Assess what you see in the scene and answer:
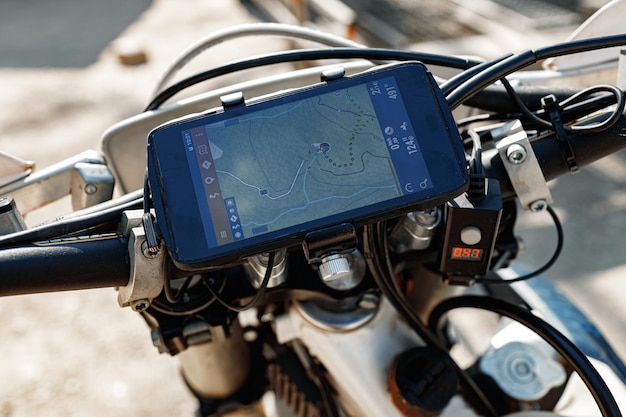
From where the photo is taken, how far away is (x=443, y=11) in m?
4.44

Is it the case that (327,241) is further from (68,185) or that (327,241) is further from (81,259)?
(68,185)

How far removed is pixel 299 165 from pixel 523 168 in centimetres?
26

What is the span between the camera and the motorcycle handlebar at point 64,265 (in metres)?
0.57

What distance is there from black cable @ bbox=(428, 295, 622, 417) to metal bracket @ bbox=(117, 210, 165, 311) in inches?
17.1

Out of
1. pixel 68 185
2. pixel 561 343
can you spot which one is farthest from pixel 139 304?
pixel 561 343

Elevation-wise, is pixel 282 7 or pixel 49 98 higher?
pixel 282 7

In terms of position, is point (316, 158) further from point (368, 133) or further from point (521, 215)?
point (521, 215)

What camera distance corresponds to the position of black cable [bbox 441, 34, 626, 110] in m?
0.68

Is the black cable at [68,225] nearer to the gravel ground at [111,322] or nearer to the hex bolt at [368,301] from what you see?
the hex bolt at [368,301]

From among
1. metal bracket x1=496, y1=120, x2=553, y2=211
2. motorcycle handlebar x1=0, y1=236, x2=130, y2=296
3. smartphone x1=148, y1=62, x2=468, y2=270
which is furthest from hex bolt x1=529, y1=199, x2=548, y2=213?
motorcycle handlebar x1=0, y1=236, x2=130, y2=296

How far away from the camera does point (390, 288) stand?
0.79 metres

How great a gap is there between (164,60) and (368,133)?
3849 millimetres

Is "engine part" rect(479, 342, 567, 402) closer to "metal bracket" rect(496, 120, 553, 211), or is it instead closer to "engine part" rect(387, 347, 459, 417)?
"engine part" rect(387, 347, 459, 417)

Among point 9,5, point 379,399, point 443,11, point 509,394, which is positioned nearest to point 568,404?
point 509,394
